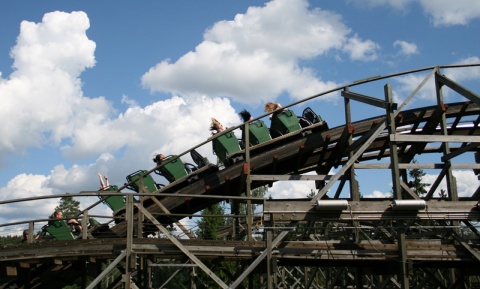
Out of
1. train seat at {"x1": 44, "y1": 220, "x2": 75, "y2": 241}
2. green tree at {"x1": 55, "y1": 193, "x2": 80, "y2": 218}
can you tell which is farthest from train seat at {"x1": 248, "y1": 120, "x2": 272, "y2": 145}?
green tree at {"x1": 55, "y1": 193, "x2": 80, "y2": 218}

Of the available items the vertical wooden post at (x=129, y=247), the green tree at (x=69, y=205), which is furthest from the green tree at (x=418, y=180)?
the vertical wooden post at (x=129, y=247)

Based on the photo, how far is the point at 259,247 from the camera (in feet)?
40.3

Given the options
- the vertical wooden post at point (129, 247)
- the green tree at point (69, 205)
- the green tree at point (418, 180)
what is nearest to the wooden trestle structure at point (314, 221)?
the vertical wooden post at point (129, 247)

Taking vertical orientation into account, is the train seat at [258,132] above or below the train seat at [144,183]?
above

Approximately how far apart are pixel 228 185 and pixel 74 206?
172 ft

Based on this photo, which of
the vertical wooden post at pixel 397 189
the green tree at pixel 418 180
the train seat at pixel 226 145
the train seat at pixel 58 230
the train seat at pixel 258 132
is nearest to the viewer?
the vertical wooden post at pixel 397 189

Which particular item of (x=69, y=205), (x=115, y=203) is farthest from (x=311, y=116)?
(x=69, y=205)

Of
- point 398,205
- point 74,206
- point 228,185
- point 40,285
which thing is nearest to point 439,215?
point 398,205

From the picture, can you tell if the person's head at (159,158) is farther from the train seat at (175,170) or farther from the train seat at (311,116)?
the train seat at (311,116)

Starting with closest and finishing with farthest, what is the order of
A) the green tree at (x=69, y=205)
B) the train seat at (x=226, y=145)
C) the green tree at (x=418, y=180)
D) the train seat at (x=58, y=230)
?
the train seat at (x=58, y=230) → the train seat at (x=226, y=145) → the green tree at (x=418, y=180) → the green tree at (x=69, y=205)

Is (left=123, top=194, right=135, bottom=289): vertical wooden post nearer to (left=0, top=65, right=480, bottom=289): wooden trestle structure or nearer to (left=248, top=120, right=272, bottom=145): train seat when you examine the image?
(left=0, top=65, right=480, bottom=289): wooden trestle structure

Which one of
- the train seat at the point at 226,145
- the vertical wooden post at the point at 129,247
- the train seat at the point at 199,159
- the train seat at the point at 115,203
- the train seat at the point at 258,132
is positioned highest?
the train seat at the point at 258,132

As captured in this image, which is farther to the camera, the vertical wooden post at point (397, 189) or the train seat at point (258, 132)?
the train seat at point (258, 132)

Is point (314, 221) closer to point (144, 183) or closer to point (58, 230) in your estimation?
point (144, 183)
